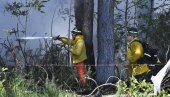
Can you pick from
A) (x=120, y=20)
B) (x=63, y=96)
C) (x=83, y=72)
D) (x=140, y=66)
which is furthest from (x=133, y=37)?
(x=63, y=96)

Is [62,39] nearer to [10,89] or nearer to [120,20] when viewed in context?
[120,20]

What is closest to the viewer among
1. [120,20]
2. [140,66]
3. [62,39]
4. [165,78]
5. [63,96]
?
[165,78]

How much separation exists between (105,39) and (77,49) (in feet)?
2.19

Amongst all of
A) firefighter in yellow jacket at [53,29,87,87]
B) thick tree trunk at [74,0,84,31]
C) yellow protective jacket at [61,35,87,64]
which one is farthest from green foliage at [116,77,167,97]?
thick tree trunk at [74,0,84,31]

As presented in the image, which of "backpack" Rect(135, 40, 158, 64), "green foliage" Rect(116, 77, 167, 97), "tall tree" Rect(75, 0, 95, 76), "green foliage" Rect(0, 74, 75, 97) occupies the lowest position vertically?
"green foliage" Rect(0, 74, 75, 97)

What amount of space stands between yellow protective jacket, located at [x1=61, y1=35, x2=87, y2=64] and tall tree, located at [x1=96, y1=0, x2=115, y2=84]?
384 mm

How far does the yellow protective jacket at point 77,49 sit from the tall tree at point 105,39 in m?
0.38

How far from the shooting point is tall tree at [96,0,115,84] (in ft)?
33.7

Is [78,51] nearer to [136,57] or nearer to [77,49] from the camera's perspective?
[77,49]

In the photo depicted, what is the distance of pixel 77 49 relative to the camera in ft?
33.3

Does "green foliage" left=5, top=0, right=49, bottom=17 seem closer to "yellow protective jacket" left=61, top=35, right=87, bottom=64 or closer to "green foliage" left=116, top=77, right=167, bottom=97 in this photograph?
"yellow protective jacket" left=61, top=35, right=87, bottom=64

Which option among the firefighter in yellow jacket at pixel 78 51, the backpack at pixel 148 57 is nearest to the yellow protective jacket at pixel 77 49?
the firefighter in yellow jacket at pixel 78 51

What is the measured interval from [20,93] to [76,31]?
12.7 ft

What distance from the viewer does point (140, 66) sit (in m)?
9.57
